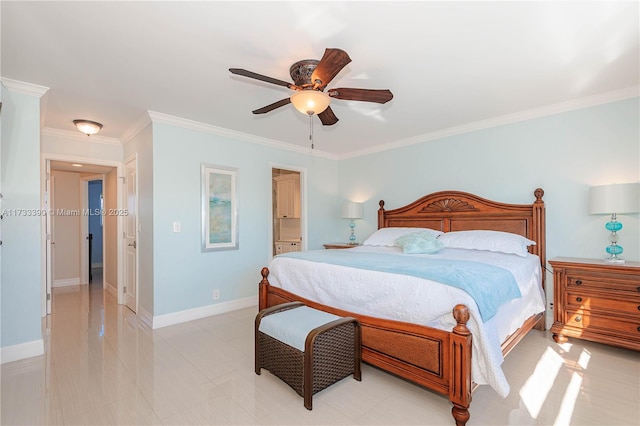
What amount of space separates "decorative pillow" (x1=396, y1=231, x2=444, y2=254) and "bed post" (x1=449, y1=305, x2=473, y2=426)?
1.67m

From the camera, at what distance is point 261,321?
244 centimetres

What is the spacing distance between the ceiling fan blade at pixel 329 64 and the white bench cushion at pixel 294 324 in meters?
1.70

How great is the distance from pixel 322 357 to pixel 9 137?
128 inches

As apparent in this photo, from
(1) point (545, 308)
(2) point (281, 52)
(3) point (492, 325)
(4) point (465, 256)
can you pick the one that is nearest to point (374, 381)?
(3) point (492, 325)

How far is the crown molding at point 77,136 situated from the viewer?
396cm

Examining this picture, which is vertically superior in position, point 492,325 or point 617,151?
point 617,151

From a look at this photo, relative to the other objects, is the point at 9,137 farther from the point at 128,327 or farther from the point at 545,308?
the point at 545,308

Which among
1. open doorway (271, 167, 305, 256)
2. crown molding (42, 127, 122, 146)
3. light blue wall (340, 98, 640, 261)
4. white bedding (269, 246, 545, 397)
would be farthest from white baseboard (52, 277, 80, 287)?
light blue wall (340, 98, 640, 261)

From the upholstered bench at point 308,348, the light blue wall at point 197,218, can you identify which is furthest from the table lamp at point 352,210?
the upholstered bench at point 308,348

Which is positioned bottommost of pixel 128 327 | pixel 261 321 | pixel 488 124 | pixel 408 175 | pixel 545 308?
pixel 128 327

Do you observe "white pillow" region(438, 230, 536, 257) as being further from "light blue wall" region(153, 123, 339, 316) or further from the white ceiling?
"light blue wall" region(153, 123, 339, 316)

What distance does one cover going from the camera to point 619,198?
108 inches

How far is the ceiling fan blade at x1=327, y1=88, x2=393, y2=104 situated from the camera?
88.7 inches

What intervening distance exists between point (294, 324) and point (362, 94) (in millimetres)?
1754
